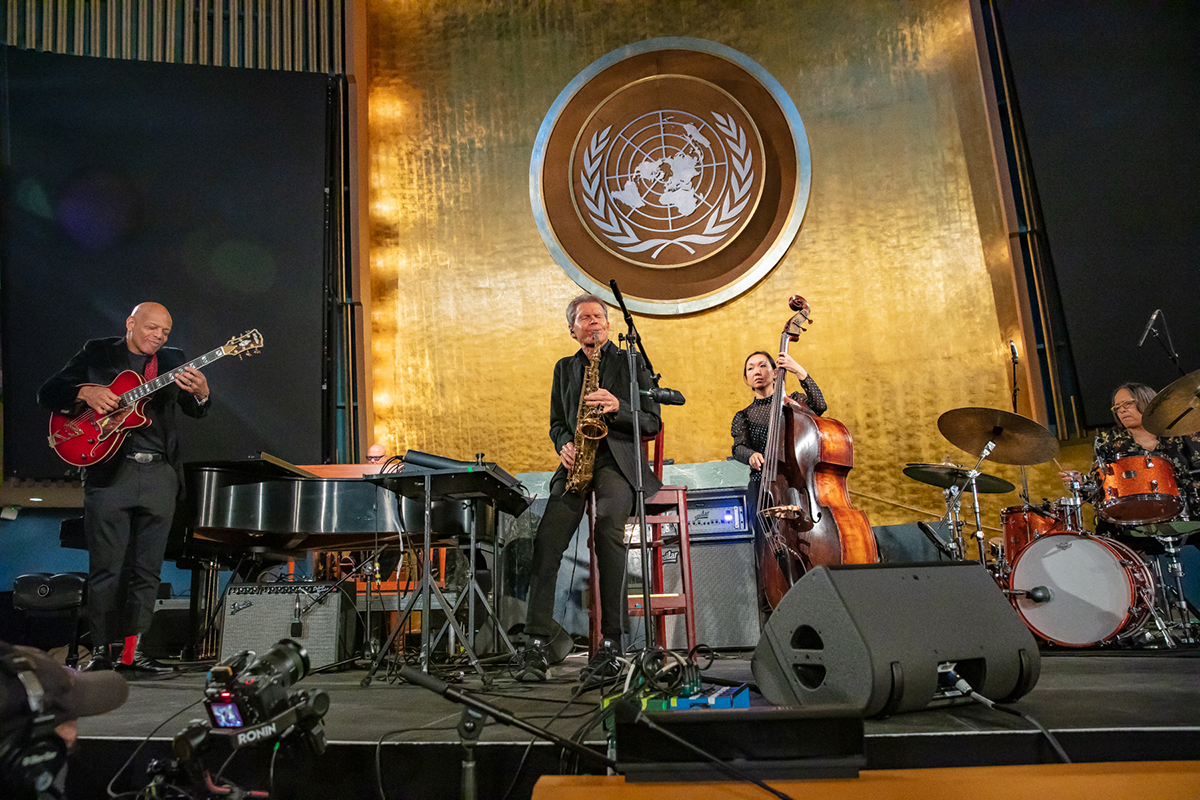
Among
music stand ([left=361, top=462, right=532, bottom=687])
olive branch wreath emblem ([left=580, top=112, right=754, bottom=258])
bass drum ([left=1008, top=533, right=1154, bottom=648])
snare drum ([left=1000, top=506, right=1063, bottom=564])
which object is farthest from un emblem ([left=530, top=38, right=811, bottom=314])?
music stand ([left=361, top=462, right=532, bottom=687])

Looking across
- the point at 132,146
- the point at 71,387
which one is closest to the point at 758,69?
the point at 132,146

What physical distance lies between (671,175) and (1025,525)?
11.9 ft

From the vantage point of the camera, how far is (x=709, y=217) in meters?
6.34

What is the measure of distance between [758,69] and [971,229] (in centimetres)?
205

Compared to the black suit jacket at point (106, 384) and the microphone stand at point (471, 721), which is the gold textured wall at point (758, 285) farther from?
the microphone stand at point (471, 721)

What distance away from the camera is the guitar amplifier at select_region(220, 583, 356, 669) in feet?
12.1

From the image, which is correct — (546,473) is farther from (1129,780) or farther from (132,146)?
(1129,780)

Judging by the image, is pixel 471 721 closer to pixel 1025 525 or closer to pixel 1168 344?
pixel 1025 525

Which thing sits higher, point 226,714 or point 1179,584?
point 226,714

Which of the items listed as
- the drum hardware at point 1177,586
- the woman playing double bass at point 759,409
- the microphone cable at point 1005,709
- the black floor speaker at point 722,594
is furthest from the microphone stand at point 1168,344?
the microphone cable at point 1005,709

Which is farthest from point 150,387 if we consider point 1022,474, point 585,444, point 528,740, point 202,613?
point 1022,474

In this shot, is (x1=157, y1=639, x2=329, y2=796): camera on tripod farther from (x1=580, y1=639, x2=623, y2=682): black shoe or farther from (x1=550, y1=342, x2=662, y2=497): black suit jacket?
(x1=550, y1=342, x2=662, y2=497): black suit jacket

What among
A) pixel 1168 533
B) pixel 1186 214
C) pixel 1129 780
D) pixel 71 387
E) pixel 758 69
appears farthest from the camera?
pixel 758 69

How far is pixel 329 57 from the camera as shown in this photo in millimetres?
6555
